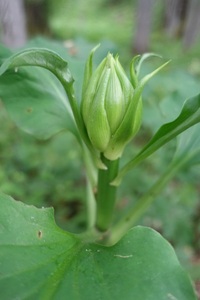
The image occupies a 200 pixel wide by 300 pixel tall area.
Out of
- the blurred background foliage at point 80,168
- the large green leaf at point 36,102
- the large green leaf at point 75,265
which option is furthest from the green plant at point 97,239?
the blurred background foliage at point 80,168

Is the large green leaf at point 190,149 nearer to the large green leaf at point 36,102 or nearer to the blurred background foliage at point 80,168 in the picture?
the blurred background foliage at point 80,168

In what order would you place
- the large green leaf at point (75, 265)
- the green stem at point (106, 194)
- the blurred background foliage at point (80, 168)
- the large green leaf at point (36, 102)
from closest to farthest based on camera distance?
the large green leaf at point (75, 265), the green stem at point (106, 194), the large green leaf at point (36, 102), the blurred background foliage at point (80, 168)

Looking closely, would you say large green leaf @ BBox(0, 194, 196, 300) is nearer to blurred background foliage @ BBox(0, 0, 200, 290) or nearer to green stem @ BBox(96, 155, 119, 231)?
green stem @ BBox(96, 155, 119, 231)

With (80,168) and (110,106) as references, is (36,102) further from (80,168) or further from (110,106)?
(80,168)

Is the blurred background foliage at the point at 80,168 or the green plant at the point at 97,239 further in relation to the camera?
the blurred background foliage at the point at 80,168

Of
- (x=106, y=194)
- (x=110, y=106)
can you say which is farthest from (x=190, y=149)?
(x=110, y=106)
